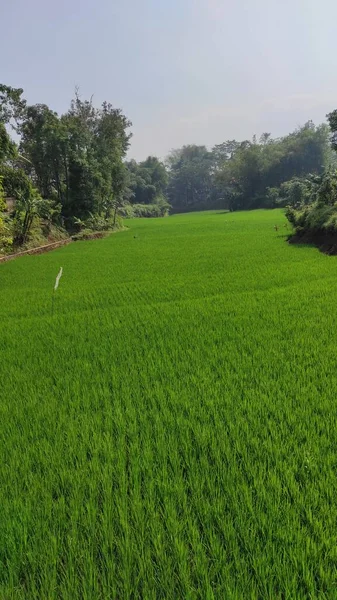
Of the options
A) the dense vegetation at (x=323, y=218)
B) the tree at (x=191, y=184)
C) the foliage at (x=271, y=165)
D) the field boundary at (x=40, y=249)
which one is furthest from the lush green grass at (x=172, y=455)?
the tree at (x=191, y=184)

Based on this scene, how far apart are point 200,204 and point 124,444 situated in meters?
66.0

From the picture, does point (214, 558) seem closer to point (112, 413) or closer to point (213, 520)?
point (213, 520)

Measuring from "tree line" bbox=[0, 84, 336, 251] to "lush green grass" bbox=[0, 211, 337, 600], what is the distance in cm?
821

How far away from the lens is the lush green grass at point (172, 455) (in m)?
1.45

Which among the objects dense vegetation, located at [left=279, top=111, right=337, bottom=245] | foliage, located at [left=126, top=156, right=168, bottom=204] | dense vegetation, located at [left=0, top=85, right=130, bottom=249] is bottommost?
dense vegetation, located at [left=279, top=111, right=337, bottom=245]

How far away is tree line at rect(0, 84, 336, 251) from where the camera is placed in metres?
14.8

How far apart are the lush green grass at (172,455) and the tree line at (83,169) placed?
26.9 feet

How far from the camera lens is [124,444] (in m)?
2.33

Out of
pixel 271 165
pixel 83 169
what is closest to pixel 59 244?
pixel 83 169

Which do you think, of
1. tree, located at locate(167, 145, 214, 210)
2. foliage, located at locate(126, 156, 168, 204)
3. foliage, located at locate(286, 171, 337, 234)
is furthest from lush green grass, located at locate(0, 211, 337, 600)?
tree, located at locate(167, 145, 214, 210)

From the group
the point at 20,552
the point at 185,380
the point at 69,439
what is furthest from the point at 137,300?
the point at 20,552

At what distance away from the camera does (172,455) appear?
2152mm

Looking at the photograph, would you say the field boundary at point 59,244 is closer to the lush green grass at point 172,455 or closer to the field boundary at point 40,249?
the field boundary at point 40,249

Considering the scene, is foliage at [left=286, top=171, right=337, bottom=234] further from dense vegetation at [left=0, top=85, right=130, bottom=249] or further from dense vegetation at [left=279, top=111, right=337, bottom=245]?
dense vegetation at [left=0, top=85, right=130, bottom=249]
